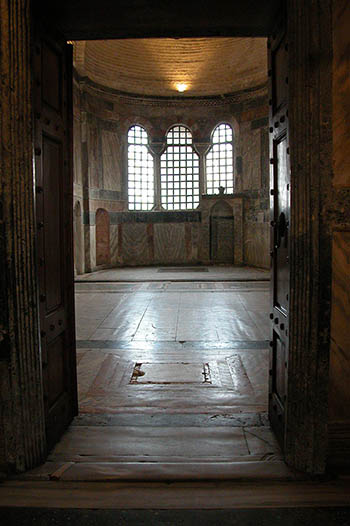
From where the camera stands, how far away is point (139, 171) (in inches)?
714

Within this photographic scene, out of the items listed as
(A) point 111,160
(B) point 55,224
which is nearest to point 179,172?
(A) point 111,160

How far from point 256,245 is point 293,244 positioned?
46.4 ft

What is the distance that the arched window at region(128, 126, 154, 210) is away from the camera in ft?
58.9

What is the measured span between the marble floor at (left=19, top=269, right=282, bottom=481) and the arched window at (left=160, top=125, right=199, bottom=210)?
36.3ft

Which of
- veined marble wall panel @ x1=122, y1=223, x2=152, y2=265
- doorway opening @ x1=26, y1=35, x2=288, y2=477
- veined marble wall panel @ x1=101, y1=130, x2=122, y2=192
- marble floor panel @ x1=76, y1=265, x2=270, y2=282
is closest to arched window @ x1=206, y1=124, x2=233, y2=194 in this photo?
doorway opening @ x1=26, y1=35, x2=288, y2=477

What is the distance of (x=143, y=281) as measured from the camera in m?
12.6

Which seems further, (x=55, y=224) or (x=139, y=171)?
(x=139, y=171)

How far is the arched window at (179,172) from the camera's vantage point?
18312 millimetres

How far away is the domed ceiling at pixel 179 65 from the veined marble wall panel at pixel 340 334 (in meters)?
15.5

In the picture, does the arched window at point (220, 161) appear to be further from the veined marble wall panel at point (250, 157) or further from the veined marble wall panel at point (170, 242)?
the veined marble wall panel at point (170, 242)

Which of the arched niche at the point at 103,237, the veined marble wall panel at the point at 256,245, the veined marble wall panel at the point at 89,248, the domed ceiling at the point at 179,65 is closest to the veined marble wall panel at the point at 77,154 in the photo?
the veined marble wall panel at the point at 89,248

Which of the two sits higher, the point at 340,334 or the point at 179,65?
the point at 179,65

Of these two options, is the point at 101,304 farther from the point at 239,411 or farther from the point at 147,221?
the point at 147,221

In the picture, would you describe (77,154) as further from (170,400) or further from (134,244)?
(170,400)
